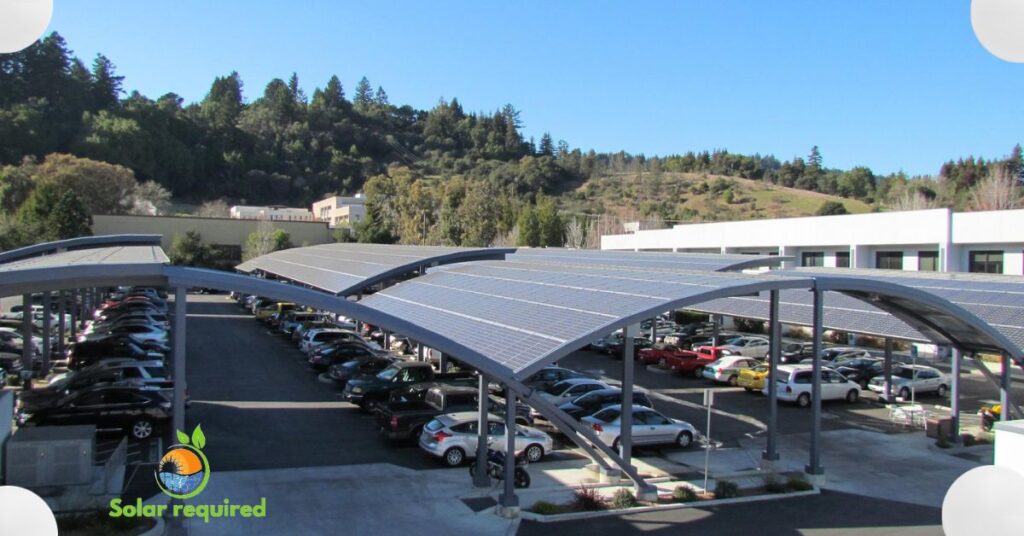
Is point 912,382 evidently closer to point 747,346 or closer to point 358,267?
point 747,346

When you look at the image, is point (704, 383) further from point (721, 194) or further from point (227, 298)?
point (721, 194)

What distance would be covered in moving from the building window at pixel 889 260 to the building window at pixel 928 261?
3.75 ft

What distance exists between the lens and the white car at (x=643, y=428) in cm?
1605

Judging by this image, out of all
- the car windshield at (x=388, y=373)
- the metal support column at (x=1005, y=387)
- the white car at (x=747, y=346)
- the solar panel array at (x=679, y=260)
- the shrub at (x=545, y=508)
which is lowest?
the shrub at (x=545, y=508)

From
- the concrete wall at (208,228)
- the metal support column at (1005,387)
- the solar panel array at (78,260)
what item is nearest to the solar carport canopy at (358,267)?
the solar panel array at (78,260)

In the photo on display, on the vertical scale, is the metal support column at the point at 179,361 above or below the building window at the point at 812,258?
below

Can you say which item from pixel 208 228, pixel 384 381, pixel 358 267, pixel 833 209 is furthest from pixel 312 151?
pixel 384 381

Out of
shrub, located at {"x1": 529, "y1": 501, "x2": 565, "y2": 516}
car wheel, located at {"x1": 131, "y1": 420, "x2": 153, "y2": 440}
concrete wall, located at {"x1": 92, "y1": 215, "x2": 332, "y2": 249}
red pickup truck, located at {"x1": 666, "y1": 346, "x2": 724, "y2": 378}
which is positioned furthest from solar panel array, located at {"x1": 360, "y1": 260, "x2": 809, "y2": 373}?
concrete wall, located at {"x1": 92, "y1": 215, "x2": 332, "y2": 249}

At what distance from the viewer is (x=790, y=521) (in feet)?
39.2

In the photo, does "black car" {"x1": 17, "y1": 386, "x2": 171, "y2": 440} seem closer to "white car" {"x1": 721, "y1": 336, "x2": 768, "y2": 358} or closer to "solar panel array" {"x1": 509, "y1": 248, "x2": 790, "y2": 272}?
"solar panel array" {"x1": 509, "y1": 248, "x2": 790, "y2": 272}

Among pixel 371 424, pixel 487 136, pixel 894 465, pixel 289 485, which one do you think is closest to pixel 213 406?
pixel 371 424

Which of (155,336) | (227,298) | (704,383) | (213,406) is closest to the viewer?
(213,406)

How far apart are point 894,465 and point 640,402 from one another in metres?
5.78

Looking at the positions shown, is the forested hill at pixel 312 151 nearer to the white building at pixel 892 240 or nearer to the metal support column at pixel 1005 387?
the white building at pixel 892 240
